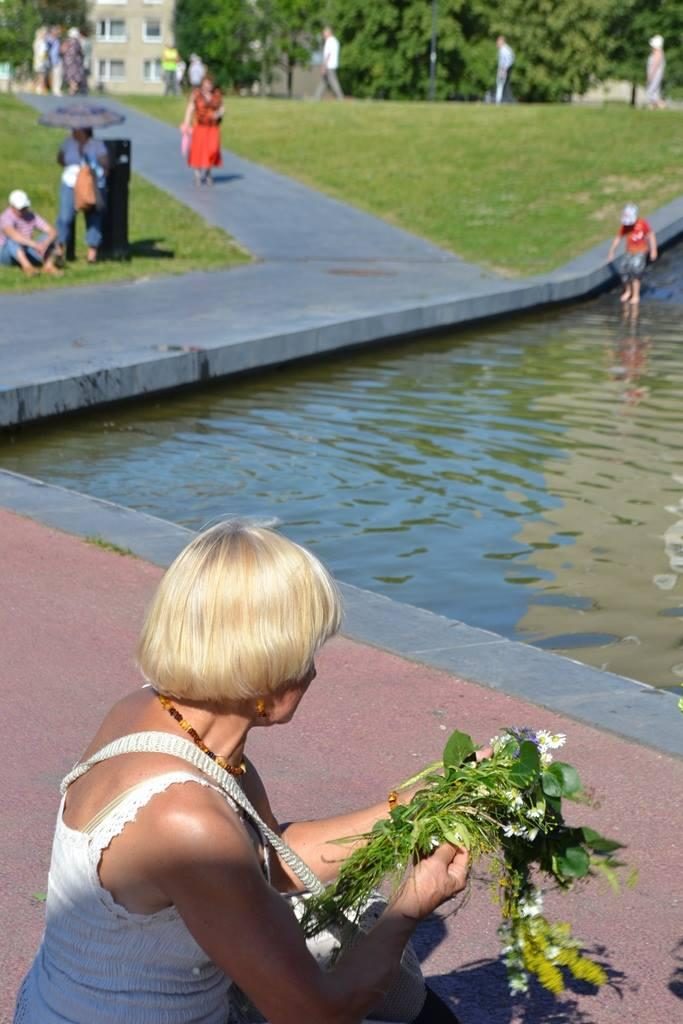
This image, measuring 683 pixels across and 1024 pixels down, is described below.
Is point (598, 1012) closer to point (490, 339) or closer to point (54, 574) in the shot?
point (54, 574)

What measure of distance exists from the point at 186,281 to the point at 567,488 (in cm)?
958

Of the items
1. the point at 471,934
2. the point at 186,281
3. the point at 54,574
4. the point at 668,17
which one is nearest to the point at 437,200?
the point at 186,281

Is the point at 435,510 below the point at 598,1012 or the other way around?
below

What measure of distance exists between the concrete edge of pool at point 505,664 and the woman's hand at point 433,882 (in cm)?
248

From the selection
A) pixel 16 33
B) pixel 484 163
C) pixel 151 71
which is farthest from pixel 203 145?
pixel 151 71

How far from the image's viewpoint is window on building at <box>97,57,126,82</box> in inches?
4023

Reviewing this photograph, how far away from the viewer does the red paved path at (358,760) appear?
377cm

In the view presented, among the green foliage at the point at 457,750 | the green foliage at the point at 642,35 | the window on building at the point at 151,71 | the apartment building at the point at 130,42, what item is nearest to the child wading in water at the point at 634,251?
the green foliage at the point at 457,750

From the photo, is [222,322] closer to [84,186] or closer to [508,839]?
[84,186]

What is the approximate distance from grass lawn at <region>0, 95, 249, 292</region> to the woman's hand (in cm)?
1569

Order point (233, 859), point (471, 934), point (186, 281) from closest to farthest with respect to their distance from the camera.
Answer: point (233, 859), point (471, 934), point (186, 281)

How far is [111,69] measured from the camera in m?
103

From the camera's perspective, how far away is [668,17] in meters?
63.8

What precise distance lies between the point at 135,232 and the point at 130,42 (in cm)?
8278
